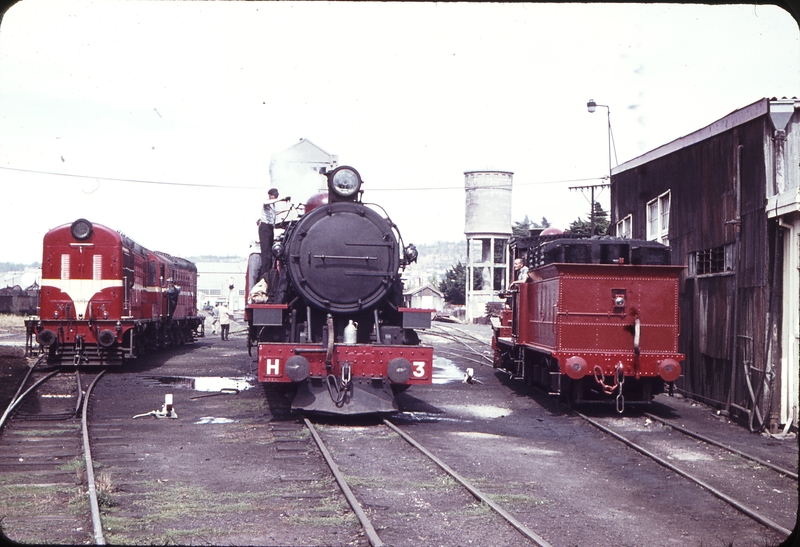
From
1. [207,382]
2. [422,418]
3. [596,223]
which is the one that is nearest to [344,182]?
[422,418]

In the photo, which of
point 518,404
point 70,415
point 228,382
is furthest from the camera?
point 228,382

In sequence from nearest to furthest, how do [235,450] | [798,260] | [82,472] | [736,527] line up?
[736,527]
[82,472]
[235,450]
[798,260]

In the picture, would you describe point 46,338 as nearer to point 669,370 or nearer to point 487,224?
point 669,370

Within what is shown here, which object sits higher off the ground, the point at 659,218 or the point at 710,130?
the point at 710,130

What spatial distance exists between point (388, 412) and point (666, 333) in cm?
470

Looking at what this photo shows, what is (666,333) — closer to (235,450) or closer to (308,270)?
(308,270)

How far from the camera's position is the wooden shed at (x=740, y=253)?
454 inches

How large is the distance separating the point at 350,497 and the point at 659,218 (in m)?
12.4

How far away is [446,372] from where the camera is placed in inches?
784

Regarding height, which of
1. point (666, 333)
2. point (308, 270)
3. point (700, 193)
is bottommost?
point (666, 333)

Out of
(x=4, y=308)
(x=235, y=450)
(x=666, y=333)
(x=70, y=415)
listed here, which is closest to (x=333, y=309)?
(x=235, y=450)

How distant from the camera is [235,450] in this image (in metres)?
9.52

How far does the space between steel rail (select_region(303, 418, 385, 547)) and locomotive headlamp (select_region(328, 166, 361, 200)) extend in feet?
11.3

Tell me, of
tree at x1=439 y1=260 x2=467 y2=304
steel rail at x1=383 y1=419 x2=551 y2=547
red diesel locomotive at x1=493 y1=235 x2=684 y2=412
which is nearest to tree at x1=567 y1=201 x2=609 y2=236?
tree at x1=439 y1=260 x2=467 y2=304
